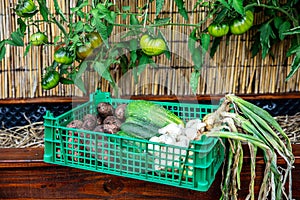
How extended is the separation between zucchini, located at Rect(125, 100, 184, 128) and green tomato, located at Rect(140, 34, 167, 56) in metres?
0.33

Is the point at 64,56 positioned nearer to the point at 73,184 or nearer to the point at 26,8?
the point at 26,8

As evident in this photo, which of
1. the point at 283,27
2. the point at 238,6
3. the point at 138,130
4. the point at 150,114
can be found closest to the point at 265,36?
the point at 283,27

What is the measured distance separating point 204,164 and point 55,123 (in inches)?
23.6

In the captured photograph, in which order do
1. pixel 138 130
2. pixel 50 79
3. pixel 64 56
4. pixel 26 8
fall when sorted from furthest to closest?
pixel 50 79 → pixel 64 56 → pixel 26 8 → pixel 138 130

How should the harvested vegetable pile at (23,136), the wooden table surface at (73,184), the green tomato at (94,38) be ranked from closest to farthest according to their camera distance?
the wooden table surface at (73,184)
the green tomato at (94,38)
the harvested vegetable pile at (23,136)

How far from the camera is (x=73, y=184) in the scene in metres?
2.16

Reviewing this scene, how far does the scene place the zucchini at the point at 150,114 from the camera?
196cm

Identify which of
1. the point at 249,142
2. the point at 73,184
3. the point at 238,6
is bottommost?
the point at 73,184

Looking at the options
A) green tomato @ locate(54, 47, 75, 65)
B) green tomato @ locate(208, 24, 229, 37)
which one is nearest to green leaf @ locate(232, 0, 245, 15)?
green tomato @ locate(208, 24, 229, 37)

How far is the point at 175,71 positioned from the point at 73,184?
0.92 metres

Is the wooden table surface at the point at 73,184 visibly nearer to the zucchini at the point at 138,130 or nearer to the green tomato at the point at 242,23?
the zucchini at the point at 138,130

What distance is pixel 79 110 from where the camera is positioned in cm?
212

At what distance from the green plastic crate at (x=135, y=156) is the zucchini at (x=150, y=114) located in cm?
16

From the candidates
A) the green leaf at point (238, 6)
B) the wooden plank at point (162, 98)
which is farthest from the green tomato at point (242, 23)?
the wooden plank at point (162, 98)
